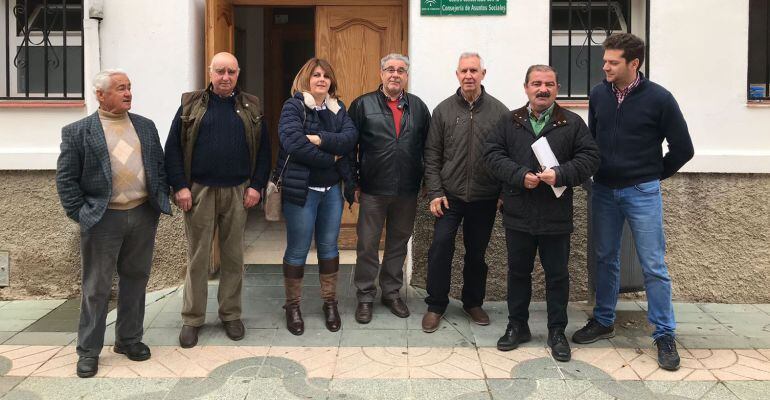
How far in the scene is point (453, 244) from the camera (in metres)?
4.50

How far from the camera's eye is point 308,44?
9469 millimetres

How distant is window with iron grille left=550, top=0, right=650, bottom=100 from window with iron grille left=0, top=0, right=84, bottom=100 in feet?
13.1

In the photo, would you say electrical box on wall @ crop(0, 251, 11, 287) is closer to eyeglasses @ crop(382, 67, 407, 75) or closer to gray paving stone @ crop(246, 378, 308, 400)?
gray paving stone @ crop(246, 378, 308, 400)

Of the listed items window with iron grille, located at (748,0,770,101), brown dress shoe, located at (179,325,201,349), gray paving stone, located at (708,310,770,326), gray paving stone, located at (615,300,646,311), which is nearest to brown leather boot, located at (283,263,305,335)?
brown dress shoe, located at (179,325,201,349)

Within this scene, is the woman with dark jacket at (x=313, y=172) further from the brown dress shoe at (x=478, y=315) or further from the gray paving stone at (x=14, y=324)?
the gray paving stone at (x=14, y=324)

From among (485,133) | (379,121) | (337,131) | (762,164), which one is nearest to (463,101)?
(485,133)

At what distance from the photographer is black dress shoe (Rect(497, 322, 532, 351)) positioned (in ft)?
13.5

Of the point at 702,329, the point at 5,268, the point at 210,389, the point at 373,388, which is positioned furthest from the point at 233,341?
the point at 702,329

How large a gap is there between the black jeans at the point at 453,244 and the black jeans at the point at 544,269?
1.21 feet

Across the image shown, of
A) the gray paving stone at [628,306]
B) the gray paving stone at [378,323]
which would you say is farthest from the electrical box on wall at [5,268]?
the gray paving stone at [628,306]

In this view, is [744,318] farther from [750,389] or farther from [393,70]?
[393,70]

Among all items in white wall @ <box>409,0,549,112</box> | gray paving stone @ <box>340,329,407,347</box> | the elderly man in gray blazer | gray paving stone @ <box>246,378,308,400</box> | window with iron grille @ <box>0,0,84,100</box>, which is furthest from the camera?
window with iron grille @ <box>0,0,84,100</box>

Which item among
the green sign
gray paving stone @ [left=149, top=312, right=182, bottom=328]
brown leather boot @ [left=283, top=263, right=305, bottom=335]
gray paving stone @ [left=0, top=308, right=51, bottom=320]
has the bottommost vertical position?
gray paving stone @ [left=0, top=308, right=51, bottom=320]

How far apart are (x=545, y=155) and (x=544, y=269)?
0.74 m
